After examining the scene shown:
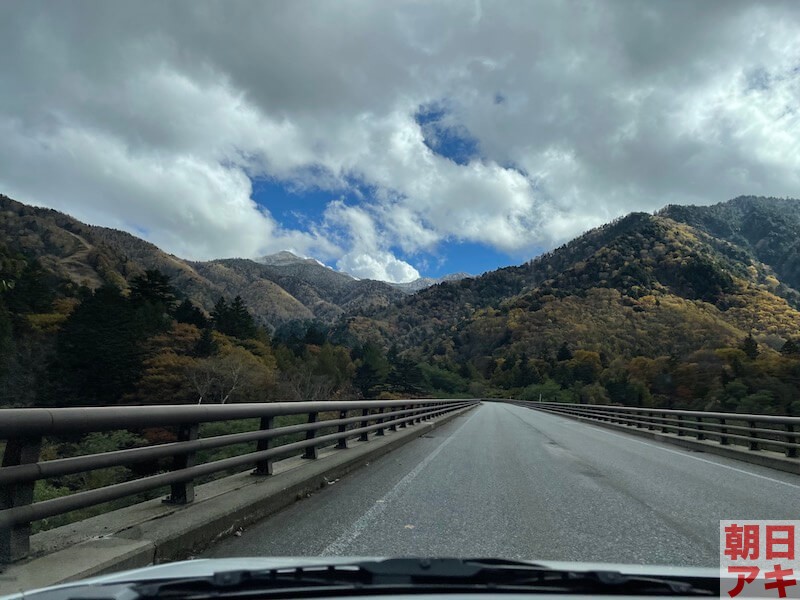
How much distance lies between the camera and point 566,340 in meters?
184

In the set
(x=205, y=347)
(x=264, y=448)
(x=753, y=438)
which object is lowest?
(x=753, y=438)

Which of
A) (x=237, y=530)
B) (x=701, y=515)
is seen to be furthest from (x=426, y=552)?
(x=701, y=515)

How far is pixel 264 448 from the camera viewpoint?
662 centimetres

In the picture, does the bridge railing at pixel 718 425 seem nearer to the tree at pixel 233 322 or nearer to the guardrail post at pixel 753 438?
the guardrail post at pixel 753 438

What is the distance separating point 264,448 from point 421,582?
4727 millimetres

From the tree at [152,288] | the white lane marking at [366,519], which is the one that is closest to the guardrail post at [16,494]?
the white lane marking at [366,519]

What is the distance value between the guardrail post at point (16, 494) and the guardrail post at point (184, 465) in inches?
61.0

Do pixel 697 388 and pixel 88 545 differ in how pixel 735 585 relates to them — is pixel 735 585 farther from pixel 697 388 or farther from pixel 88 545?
pixel 697 388

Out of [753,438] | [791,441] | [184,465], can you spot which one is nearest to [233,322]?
[753,438]

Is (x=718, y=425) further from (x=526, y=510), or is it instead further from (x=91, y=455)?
(x=91, y=455)

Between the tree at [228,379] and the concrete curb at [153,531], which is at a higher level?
the concrete curb at [153,531]

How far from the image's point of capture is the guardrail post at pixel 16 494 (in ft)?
10.1

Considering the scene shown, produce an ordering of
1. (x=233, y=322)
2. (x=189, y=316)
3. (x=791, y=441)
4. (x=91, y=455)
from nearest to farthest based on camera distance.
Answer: (x=91, y=455) → (x=791, y=441) → (x=189, y=316) → (x=233, y=322)

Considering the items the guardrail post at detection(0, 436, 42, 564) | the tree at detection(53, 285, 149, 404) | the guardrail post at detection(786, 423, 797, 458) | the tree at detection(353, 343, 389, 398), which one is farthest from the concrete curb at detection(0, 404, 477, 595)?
the tree at detection(353, 343, 389, 398)
